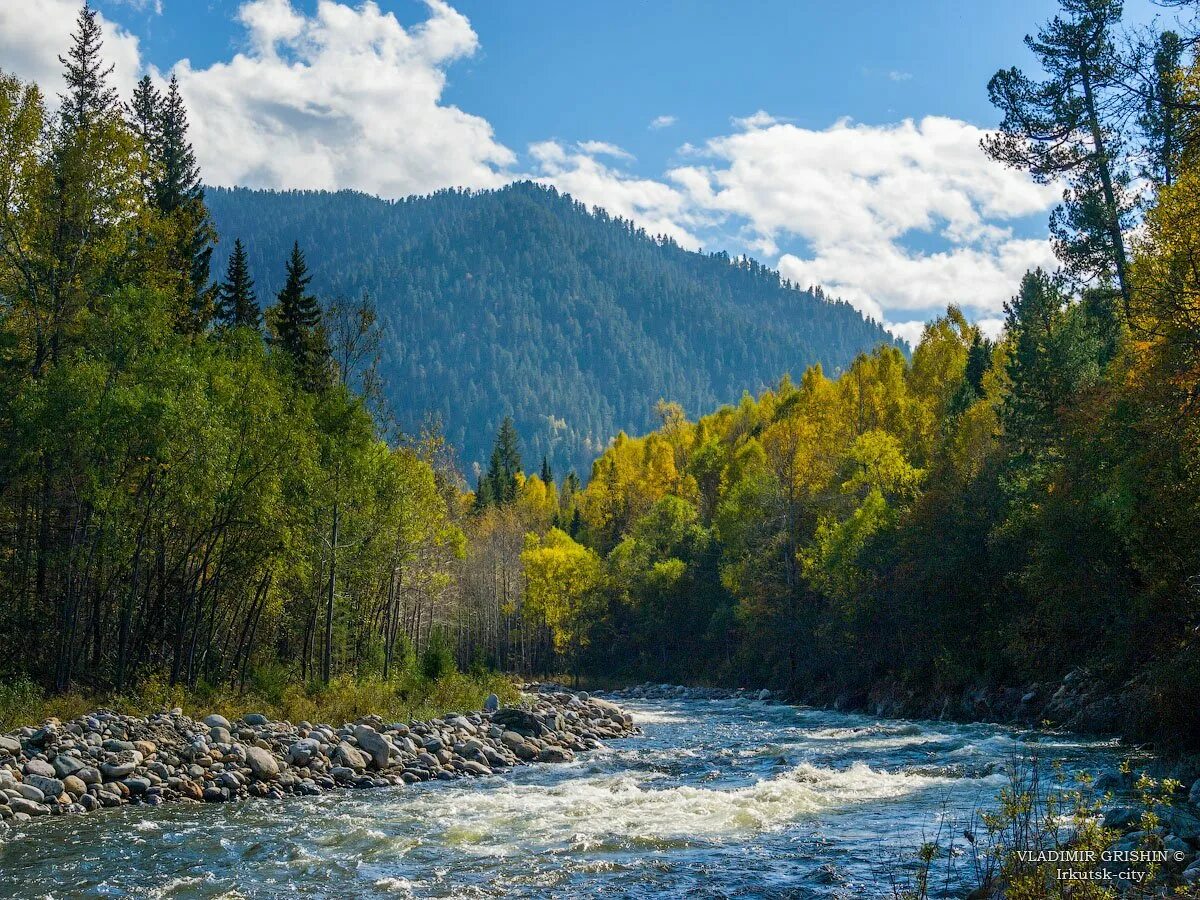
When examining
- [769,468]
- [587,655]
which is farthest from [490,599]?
[769,468]

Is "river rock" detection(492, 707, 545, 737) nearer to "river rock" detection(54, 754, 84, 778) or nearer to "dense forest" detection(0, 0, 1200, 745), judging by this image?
"dense forest" detection(0, 0, 1200, 745)

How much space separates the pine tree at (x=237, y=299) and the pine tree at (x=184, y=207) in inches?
43.7

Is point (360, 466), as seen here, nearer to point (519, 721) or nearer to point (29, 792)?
point (519, 721)

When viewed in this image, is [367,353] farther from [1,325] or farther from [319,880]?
[319,880]

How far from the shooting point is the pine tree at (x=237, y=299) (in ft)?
132

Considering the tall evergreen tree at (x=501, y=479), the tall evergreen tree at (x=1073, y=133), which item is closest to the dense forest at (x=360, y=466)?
the tall evergreen tree at (x=1073, y=133)

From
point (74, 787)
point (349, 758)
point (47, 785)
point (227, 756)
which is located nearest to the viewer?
point (47, 785)

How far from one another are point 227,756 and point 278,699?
7.21 metres

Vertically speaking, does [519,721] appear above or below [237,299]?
below

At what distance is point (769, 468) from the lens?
6266cm

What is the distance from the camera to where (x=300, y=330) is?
3856 cm

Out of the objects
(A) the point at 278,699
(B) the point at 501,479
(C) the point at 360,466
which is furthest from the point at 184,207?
(B) the point at 501,479

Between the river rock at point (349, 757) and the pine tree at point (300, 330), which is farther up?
the pine tree at point (300, 330)

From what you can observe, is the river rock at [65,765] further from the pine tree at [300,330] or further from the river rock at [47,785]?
the pine tree at [300,330]
